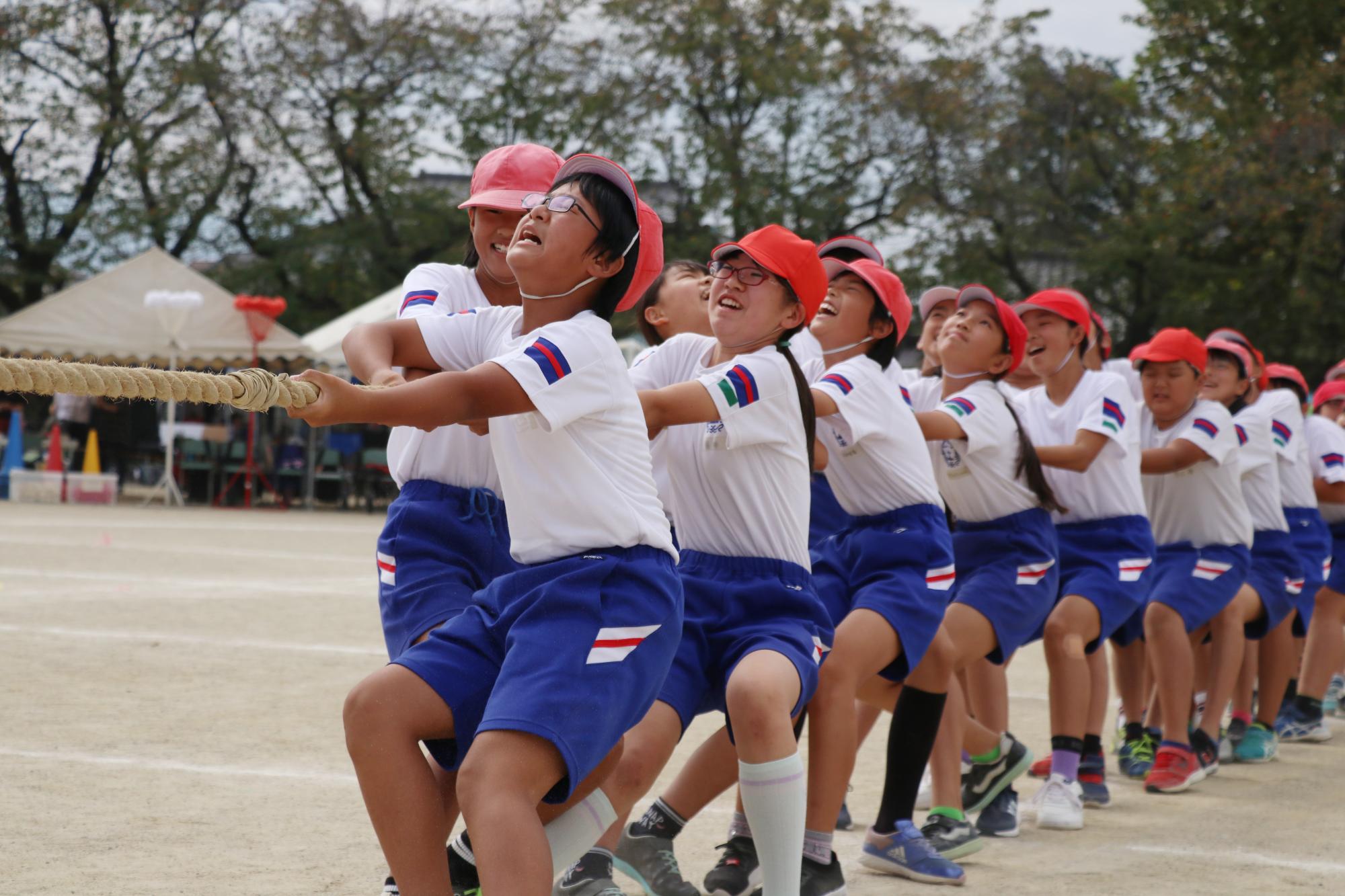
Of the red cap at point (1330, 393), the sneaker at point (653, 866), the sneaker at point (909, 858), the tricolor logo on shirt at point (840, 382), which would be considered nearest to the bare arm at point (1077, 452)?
the tricolor logo on shirt at point (840, 382)

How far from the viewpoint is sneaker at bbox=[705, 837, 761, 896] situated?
429 centimetres

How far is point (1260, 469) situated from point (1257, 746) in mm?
1390

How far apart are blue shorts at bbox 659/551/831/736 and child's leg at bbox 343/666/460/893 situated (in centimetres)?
90

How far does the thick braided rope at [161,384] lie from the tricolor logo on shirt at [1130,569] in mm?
4227

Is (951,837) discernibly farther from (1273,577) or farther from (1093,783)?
(1273,577)

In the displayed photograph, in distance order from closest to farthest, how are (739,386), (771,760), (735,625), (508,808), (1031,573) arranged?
(508,808)
(771,760)
(739,386)
(735,625)
(1031,573)

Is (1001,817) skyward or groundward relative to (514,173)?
groundward

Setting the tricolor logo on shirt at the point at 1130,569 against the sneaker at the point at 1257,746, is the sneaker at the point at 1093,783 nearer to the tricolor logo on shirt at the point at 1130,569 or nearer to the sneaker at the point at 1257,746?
the tricolor logo on shirt at the point at 1130,569

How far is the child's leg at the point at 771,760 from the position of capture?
359cm

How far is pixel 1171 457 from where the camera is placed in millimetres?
6559

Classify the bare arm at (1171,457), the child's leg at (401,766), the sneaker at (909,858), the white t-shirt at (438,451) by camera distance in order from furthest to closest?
1. the bare arm at (1171,457)
2. the sneaker at (909,858)
3. the white t-shirt at (438,451)
4. the child's leg at (401,766)

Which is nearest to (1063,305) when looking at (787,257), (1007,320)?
(1007,320)

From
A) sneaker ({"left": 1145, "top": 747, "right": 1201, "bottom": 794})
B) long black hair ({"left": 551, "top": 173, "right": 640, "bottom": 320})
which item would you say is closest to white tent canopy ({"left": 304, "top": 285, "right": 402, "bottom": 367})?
sneaker ({"left": 1145, "top": 747, "right": 1201, "bottom": 794})

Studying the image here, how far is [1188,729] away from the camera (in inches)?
270
